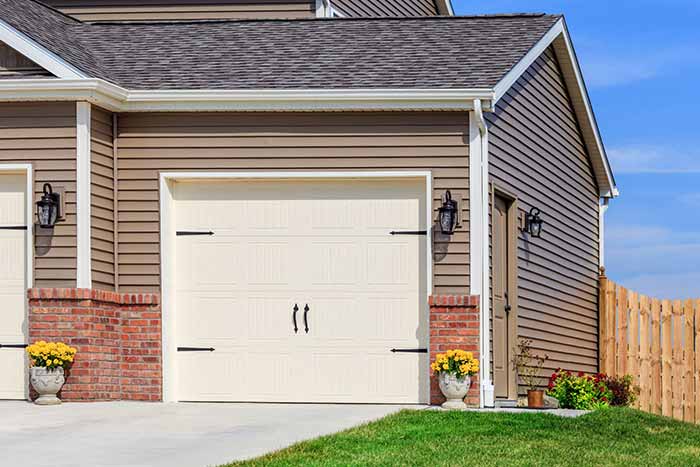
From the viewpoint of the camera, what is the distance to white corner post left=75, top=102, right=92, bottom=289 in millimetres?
14336

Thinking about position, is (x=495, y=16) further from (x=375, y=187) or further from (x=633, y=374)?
(x=633, y=374)

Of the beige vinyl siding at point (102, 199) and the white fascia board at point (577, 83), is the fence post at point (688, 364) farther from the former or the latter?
the beige vinyl siding at point (102, 199)

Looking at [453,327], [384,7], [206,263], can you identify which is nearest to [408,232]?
[453,327]

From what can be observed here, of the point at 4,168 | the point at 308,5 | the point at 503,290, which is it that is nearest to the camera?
the point at 4,168

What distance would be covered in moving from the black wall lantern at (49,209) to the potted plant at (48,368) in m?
1.23

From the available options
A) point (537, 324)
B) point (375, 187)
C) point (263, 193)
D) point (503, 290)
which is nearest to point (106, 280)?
point (263, 193)

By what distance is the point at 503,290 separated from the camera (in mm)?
16250

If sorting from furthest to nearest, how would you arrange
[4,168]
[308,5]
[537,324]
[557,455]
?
[308,5]
[537,324]
[4,168]
[557,455]

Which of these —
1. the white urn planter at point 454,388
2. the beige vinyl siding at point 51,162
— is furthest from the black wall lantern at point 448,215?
the beige vinyl siding at point 51,162

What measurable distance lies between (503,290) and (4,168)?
228 inches

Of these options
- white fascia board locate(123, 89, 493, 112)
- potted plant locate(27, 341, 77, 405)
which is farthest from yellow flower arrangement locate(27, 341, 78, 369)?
white fascia board locate(123, 89, 493, 112)

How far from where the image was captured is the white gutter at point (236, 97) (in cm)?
1430

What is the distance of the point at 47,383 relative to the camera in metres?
14.1

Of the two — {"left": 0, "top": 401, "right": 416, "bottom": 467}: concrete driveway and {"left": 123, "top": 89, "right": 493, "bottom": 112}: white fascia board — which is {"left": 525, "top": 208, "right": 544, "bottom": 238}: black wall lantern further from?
{"left": 0, "top": 401, "right": 416, "bottom": 467}: concrete driveway
